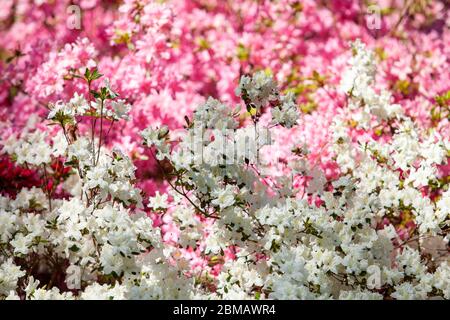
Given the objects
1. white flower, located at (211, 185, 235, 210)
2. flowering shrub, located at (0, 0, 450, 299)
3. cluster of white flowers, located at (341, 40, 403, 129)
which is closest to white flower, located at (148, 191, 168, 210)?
flowering shrub, located at (0, 0, 450, 299)

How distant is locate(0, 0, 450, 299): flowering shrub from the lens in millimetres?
2383

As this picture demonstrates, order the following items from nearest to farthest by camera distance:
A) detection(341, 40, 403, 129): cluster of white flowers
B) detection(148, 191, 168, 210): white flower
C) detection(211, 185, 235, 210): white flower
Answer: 1. detection(211, 185, 235, 210): white flower
2. detection(148, 191, 168, 210): white flower
3. detection(341, 40, 403, 129): cluster of white flowers

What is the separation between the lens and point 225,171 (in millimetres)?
2406

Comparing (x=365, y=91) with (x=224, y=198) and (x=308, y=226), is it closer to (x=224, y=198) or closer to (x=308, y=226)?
(x=308, y=226)

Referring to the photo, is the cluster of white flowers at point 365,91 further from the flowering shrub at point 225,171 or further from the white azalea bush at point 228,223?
the white azalea bush at point 228,223

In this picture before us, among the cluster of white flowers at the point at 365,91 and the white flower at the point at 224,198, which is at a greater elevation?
the cluster of white flowers at the point at 365,91

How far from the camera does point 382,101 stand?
346 centimetres

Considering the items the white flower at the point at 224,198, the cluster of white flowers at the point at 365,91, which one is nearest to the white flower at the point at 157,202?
the white flower at the point at 224,198

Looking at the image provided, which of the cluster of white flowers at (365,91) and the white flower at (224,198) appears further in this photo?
the cluster of white flowers at (365,91)

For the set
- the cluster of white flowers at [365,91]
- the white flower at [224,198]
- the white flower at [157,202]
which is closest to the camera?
the white flower at [224,198]

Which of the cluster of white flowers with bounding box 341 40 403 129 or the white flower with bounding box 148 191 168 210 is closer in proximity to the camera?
the white flower with bounding box 148 191 168 210

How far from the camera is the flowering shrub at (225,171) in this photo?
2.38 meters

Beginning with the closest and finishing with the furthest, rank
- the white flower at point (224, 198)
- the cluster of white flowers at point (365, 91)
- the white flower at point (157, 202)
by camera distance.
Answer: the white flower at point (224, 198), the white flower at point (157, 202), the cluster of white flowers at point (365, 91)

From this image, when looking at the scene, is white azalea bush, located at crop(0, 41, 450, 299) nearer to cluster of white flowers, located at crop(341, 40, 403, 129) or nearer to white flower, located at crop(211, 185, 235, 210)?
white flower, located at crop(211, 185, 235, 210)
